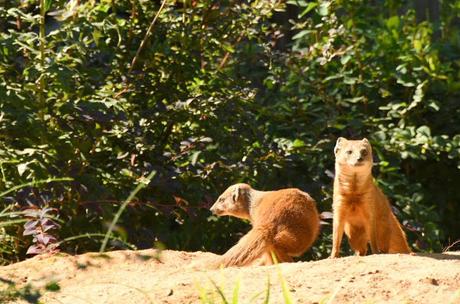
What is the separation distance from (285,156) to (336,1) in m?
1.67

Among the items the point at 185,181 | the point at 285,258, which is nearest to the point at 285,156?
the point at 185,181

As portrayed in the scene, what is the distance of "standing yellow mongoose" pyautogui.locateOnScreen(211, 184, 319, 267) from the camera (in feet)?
19.7

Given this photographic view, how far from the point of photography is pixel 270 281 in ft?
16.8

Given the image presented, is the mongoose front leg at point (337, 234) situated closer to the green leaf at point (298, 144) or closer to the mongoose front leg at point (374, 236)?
the mongoose front leg at point (374, 236)

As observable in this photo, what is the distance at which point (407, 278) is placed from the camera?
4.97 m

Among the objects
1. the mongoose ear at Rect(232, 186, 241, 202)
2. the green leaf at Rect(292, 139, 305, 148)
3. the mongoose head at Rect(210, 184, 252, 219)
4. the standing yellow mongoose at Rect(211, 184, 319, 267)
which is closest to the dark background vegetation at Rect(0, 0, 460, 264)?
the green leaf at Rect(292, 139, 305, 148)

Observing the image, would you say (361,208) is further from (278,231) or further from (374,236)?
(278,231)

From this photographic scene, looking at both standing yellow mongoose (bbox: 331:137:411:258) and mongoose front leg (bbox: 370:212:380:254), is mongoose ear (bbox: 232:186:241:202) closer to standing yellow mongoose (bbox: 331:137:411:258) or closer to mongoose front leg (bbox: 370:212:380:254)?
standing yellow mongoose (bbox: 331:137:411:258)

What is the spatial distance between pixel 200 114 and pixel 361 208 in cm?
156

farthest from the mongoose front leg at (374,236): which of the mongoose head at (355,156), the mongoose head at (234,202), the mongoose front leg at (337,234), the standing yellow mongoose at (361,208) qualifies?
the mongoose head at (234,202)

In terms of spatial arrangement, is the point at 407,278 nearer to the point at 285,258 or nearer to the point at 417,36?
the point at 285,258

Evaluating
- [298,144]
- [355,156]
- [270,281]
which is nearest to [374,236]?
[355,156]

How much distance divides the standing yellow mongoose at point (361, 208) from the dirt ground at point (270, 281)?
0.51m

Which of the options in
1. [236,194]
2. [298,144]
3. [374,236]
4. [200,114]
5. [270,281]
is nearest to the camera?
[270,281]
